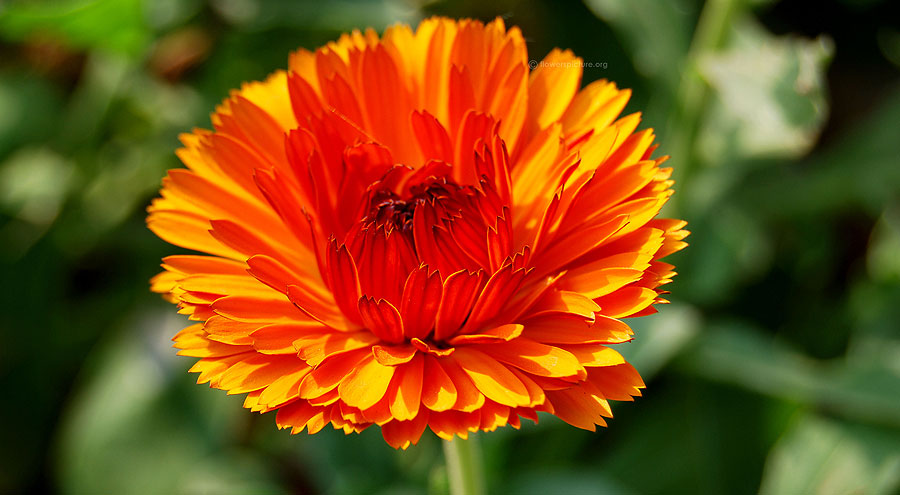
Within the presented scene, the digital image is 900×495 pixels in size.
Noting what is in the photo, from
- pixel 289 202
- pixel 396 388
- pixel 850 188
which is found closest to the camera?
pixel 396 388

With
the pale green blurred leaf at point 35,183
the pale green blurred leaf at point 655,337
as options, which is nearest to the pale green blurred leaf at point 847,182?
the pale green blurred leaf at point 655,337

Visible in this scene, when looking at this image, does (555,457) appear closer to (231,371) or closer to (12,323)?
(231,371)

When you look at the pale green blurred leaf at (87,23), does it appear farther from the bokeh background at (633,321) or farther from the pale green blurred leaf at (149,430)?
the pale green blurred leaf at (149,430)

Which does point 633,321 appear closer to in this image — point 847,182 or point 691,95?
point 691,95

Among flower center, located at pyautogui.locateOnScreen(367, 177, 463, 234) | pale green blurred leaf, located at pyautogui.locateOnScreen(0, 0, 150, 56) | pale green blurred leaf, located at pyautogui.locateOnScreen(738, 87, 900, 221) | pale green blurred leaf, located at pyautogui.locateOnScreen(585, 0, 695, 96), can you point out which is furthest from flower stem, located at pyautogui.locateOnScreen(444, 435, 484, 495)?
pale green blurred leaf, located at pyautogui.locateOnScreen(0, 0, 150, 56)

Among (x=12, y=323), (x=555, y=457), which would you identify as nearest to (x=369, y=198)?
(x=555, y=457)

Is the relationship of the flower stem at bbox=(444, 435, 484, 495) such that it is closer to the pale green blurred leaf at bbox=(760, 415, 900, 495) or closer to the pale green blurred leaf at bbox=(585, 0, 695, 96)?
the pale green blurred leaf at bbox=(760, 415, 900, 495)
